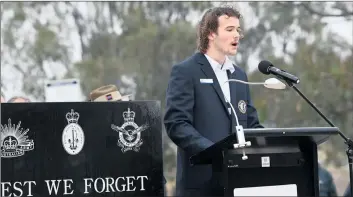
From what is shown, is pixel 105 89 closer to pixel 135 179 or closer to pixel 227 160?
pixel 135 179

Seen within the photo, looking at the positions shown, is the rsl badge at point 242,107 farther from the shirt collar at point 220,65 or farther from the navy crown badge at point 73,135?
the navy crown badge at point 73,135

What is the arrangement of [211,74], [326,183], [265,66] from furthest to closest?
[326,183] → [211,74] → [265,66]

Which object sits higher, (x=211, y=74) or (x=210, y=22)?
(x=210, y=22)

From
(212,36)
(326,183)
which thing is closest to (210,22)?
(212,36)

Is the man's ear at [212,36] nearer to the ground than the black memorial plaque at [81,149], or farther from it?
farther from it

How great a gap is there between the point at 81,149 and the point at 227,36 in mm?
922

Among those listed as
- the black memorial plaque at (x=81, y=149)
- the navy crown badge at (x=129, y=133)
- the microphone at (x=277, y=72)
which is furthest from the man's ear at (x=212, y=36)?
the navy crown badge at (x=129, y=133)

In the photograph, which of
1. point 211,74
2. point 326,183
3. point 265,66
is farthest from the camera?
point 326,183

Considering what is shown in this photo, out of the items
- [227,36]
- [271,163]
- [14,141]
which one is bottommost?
[271,163]

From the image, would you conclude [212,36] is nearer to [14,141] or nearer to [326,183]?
[14,141]

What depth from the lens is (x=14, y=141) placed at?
2.93 meters

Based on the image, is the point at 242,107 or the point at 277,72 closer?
the point at 277,72

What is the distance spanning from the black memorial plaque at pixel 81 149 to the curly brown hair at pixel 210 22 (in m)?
0.45

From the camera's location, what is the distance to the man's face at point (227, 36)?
10.4 ft
